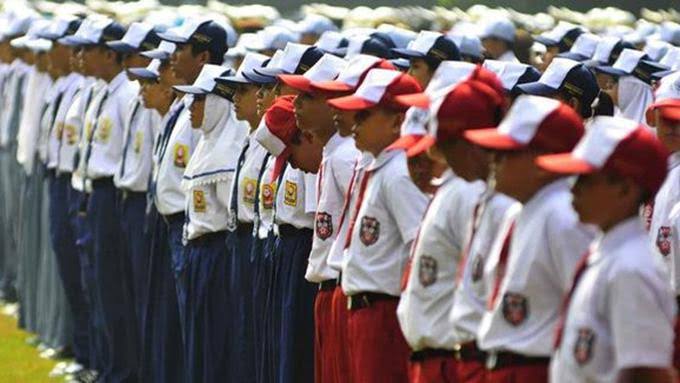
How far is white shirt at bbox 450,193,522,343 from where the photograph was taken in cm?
797

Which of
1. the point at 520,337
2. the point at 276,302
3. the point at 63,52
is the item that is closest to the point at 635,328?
the point at 520,337

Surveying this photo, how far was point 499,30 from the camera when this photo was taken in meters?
17.9

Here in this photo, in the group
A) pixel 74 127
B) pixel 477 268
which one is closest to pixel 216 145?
pixel 74 127

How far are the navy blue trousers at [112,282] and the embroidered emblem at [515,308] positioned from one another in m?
7.83

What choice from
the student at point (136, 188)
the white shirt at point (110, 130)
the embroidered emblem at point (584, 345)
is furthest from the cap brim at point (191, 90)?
the embroidered emblem at point (584, 345)

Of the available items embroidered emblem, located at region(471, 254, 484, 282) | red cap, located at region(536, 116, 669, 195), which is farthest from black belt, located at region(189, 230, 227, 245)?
red cap, located at region(536, 116, 669, 195)

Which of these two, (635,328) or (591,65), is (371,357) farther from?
(591,65)

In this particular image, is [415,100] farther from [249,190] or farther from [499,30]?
[499,30]

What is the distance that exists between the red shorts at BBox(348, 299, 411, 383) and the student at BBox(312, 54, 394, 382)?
17.2 inches

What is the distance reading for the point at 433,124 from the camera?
8430 millimetres

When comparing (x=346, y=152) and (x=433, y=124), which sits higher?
(x=433, y=124)

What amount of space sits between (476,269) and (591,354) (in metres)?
1.10

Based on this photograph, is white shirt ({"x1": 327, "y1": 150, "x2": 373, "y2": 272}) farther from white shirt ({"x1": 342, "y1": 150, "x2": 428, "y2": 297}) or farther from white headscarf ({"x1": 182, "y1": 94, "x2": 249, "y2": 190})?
white headscarf ({"x1": 182, "y1": 94, "x2": 249, "y2": 190})

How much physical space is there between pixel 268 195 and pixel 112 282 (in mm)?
3796
